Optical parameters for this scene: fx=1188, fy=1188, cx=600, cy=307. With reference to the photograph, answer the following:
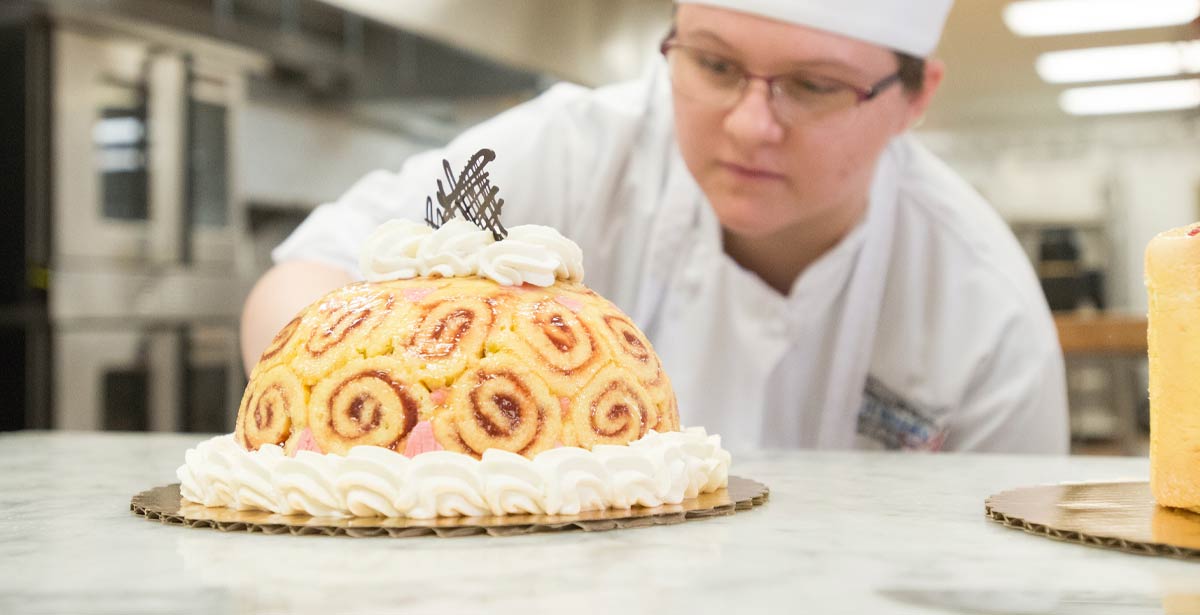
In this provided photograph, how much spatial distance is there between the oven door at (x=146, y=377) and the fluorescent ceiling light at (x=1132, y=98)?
22.0 feet

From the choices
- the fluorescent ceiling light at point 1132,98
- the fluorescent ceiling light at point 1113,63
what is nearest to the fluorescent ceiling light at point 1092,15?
the fluorescent ceiling light at point 1113,63

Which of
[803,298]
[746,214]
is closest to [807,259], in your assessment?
[803,298]

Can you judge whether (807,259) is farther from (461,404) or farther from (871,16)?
(461,404)

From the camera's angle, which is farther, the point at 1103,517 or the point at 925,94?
the point at 925,94

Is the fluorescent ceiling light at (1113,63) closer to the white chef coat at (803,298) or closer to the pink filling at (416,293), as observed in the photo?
the white chef coat at (803,298)

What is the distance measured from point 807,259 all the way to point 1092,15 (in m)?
4.88

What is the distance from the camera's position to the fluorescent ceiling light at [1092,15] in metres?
6.01

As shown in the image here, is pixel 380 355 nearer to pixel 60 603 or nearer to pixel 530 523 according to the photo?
pixel 530 523

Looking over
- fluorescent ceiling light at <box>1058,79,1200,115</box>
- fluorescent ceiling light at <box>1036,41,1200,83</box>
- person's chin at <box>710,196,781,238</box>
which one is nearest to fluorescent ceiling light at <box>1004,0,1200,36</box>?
fluorescent ceiling light at <box>1036,41,1200,83</box>

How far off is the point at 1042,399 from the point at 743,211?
692 mm

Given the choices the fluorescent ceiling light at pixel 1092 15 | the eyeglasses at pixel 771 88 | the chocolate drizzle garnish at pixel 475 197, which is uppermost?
the fluorescent ceiling light at pixel 1092 15

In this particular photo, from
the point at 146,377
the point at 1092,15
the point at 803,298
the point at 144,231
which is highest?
the point at 1092,15

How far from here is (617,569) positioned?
0.74m

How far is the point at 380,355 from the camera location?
1.00 meters
